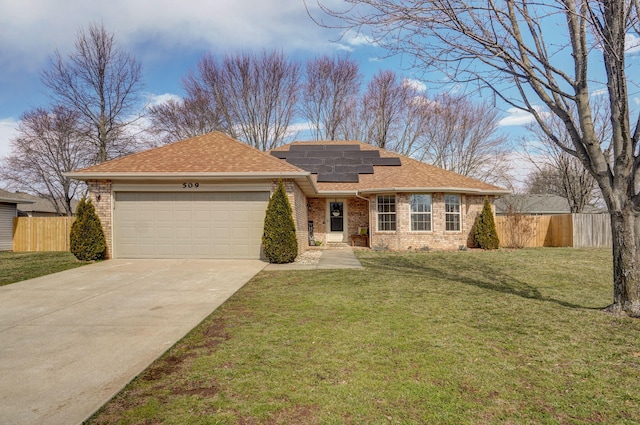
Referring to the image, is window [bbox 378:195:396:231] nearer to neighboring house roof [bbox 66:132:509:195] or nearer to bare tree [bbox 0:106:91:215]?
neighboring house roof [bbox 66:132:509:195]

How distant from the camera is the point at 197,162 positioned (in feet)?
37.7

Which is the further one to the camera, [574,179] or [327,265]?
[574,179]

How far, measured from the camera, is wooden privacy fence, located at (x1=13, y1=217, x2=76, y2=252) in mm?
15469

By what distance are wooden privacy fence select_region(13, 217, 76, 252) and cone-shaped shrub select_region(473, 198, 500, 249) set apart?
1801 cm

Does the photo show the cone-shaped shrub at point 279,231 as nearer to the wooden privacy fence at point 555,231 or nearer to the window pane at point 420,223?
the window pane at point 420,223

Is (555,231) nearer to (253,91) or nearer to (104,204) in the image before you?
(104,204)

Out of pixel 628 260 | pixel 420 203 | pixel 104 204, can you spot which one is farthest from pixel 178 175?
pixel 628 260

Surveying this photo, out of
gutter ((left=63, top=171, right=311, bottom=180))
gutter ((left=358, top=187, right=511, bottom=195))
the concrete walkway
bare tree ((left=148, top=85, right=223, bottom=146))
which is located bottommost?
the concrete walkway

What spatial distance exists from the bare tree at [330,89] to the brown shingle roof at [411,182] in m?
10.8

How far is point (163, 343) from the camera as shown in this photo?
13.0 ft

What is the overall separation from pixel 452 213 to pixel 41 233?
1861 cm

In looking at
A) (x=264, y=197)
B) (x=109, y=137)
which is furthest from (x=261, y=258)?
(x=109, y=137)

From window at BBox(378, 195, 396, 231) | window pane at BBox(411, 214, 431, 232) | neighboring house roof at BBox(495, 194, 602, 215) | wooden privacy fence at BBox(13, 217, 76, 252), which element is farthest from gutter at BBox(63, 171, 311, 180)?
neighboring house roof at BBox(495, 194, 602, 215)

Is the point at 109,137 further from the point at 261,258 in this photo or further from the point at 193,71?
the point at 261,258
